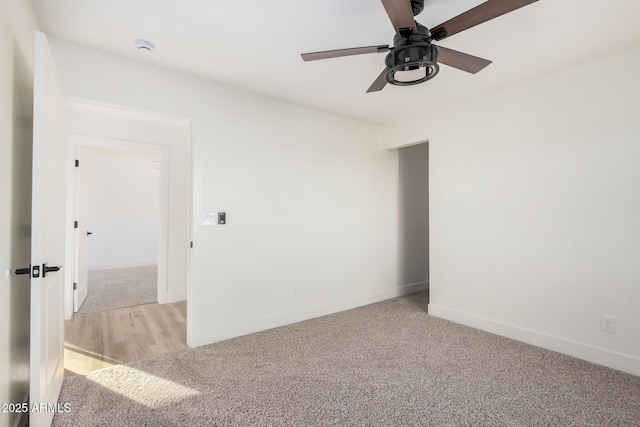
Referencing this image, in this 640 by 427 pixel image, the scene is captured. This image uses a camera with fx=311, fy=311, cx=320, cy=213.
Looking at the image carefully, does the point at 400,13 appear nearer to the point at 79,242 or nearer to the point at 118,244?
the point at 79,242

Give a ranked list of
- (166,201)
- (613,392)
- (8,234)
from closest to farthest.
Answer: (8,234) → (613,392) → (166,201)

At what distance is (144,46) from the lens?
2.23m

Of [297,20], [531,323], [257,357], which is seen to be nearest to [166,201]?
[257,357]

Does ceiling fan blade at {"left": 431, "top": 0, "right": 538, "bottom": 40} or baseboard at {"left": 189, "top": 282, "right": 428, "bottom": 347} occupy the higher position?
ceiling fan blade at {"left": 431, "top": 0, "right": 538, "bottom": 40}

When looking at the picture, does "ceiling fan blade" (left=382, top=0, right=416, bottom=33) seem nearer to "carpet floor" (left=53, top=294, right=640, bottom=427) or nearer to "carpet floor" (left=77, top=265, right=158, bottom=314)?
"carpet floor" (left=53, top=294, right=640, bottom=427)

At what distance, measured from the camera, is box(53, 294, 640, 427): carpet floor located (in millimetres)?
1797

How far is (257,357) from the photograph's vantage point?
100 inches

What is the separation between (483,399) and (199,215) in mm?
2562

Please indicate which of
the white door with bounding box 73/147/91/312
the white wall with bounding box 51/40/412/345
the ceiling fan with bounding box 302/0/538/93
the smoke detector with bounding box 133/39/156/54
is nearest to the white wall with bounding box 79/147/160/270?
the white door with bounding box 73/147/91/312

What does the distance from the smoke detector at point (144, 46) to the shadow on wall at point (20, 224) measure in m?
0.68

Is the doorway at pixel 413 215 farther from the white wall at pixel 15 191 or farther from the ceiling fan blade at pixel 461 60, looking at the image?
the white wall at pixel 15 191

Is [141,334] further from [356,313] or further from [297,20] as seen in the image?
[297,20]

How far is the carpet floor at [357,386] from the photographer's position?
180cm

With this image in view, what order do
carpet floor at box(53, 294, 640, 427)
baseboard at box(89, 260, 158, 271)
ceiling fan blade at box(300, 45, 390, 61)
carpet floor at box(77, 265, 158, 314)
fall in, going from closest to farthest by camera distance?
ceiling fan blade at box(300, 45, 390, 61), carpet floor at box(53, 294, 640, 427), carpet floor at box(77, 265, 158, 314), baseboard at box(89, 260, 158, 271)
